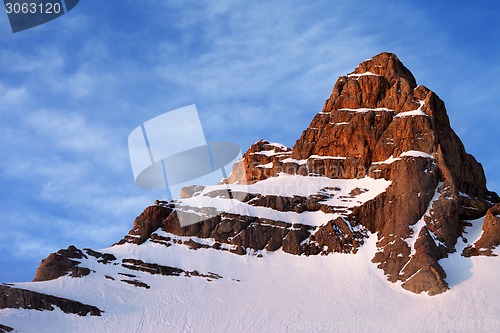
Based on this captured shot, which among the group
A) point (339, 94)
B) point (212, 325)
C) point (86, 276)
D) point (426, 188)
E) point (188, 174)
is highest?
point (339, 94)

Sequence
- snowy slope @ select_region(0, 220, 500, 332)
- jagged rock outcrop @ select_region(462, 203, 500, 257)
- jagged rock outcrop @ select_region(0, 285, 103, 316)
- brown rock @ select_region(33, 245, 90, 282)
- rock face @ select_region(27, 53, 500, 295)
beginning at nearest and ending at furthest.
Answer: jagged rock outcrop @ select_region(0, 285, 103, 316)
snowy slope @ select_region(0, 220, 500, 332)
brown rock @ select_region(33, 245, 90, 282)
jagged rock outcrop @ select_region(462, 203, 500, 257)
rock face @ select_region(27, 53, 500, 295)

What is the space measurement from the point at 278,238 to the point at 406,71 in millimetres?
52798

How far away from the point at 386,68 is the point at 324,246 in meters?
46.0

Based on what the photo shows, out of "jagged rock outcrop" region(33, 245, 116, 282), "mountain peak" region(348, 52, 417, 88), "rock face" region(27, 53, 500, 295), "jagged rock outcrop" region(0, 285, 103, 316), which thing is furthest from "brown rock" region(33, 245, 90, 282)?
"mountain peak" region(348, 52, 417, 88)

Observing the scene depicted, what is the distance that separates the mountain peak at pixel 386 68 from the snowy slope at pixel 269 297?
40.0 metres

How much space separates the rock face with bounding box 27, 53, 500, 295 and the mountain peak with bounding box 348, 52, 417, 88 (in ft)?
2.01

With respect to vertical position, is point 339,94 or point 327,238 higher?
point 339,94

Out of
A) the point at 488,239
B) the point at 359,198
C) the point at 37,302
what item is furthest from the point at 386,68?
the point at 37,302

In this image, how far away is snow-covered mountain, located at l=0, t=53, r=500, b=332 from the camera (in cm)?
8838

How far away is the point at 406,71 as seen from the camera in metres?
141

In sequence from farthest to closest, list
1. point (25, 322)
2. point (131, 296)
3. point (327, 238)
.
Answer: point (327, 238)
point (131, 296)
point (25, 322)

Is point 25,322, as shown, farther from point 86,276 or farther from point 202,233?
point 202,233

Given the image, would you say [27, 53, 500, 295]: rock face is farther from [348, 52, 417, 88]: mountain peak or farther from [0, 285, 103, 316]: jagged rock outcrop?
[0, 285, 103, 316]: jagged rock outcrop

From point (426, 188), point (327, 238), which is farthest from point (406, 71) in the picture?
point (327, 238)
